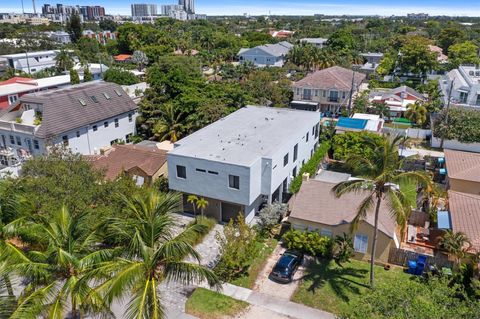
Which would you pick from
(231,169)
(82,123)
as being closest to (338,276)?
(231,169)

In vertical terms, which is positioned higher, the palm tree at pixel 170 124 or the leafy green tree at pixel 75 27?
the leafy green tree at pixel 75 27

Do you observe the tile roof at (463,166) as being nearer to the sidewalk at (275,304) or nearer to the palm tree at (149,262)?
the sidewalk at (275,304)

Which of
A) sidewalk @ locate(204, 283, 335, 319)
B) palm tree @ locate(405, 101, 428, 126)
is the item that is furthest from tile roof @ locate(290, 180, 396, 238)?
palm tree @ locate(405, 101, 428, 126)

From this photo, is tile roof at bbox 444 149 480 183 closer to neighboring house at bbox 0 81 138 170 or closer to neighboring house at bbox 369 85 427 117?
neighboring house at bbox 369 85 427 117

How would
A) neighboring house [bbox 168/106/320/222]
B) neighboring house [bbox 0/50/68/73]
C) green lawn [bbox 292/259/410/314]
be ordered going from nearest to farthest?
green lawn [bbox 292/259/410/314] < neighboring house [bbox 168/106/320/222] < neighboring house [bbox 0/50/68/73]

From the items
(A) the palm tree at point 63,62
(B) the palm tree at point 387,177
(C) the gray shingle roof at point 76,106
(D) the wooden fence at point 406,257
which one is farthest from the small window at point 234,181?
(A) the palm tree at point 63,62

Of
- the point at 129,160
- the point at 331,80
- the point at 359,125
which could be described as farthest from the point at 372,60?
the point at 129,160
